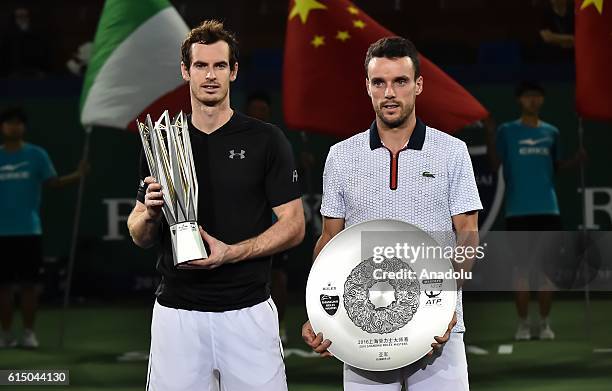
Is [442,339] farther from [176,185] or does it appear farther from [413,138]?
[176,185]

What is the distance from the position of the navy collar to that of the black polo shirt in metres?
0.32

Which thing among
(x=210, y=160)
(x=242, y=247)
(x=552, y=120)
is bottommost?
(x=242, y=247)

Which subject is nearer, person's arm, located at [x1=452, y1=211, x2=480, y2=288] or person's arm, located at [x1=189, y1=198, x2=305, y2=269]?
person's arm, located at [x1=189, y1=198, x2=305, y2=269]

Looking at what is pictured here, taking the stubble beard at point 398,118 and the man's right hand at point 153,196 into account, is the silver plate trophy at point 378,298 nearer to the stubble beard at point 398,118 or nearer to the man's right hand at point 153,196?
the stubble beard at point 398,118

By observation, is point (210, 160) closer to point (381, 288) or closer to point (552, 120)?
point (381, 288)

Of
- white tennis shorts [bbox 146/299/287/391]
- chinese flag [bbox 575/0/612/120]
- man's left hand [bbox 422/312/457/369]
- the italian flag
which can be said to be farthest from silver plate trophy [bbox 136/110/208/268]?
the italian flag

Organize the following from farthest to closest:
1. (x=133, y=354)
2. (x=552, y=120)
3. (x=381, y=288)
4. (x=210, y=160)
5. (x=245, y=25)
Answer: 1. (x=245, y=25)
2. (x=552, y=120)
3. (x=133, y=354)
4. (x=210, y=160)
5. (x=381, y=288)

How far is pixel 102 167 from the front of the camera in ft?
41.7

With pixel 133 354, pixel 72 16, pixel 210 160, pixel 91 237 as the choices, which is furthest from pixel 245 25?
pixel 210 160

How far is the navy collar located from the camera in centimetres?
440

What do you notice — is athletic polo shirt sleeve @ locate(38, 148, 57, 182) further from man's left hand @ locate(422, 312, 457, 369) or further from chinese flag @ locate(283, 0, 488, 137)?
man's left hand @ locate(422, 312, 457, 369)

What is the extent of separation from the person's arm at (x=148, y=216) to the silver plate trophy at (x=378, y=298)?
0.56 meters

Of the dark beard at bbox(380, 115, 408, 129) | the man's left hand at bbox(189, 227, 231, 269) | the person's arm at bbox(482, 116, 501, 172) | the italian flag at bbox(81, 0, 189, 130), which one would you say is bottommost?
the man's left hand at bbox(189, 227, 231, 269)

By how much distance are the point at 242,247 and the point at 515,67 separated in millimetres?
8642
